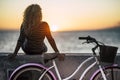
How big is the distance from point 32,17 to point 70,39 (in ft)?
3.70

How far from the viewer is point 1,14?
721 centimetres

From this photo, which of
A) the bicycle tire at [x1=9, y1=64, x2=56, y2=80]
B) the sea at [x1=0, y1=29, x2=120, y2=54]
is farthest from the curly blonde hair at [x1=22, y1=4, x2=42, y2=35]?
the sea at [x1=0, y1=29, x2=120, y2=54]

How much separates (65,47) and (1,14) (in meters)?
1.36

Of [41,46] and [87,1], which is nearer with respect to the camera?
[41,46]

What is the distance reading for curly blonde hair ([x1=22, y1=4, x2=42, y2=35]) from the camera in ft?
20.6

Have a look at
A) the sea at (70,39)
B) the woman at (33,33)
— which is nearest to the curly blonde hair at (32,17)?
the woman at (33,33)

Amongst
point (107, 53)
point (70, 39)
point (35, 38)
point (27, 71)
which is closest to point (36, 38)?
point (35, 38)

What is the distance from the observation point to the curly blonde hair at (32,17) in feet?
20.6

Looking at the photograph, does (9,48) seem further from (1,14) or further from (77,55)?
(77,55)

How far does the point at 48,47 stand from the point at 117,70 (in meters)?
1.60

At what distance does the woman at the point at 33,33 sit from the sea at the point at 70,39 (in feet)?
2.60

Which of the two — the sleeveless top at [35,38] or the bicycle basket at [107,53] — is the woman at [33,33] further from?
the bicycle basket at [107,53]

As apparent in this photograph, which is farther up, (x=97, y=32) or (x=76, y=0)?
(x=76, y=0)

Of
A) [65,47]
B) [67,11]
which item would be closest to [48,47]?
[65,47]
